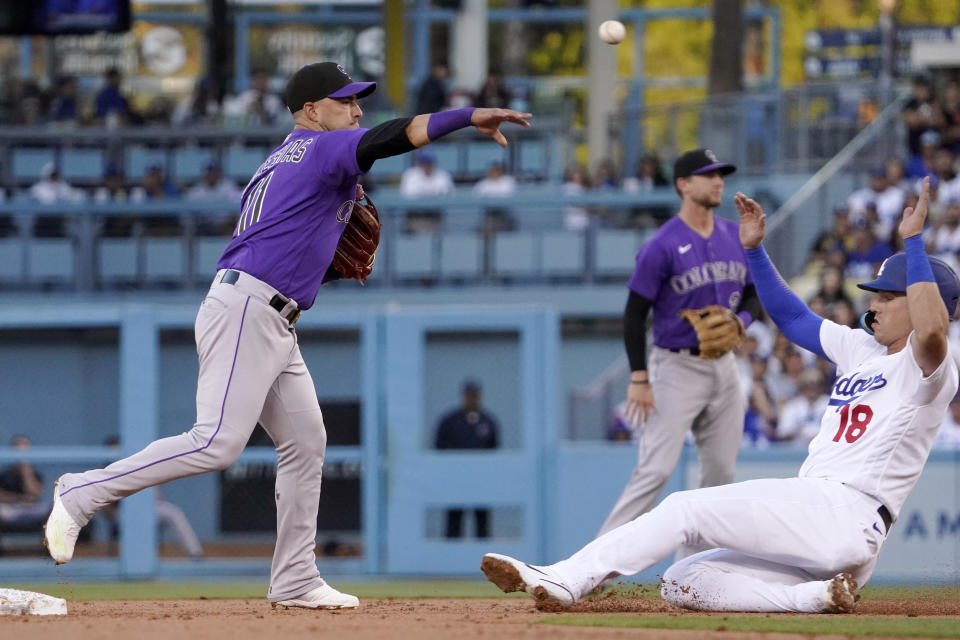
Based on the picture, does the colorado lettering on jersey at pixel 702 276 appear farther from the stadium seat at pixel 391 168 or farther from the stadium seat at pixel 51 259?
the stadium seat at pixel 51 259

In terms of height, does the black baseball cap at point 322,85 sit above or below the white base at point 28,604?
above

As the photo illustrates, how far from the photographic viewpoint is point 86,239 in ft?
50.1

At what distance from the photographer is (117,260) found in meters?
15.3

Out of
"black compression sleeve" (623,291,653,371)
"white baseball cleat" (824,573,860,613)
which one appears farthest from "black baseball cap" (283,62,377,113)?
"white baseball cleat" (824,573,860,613)

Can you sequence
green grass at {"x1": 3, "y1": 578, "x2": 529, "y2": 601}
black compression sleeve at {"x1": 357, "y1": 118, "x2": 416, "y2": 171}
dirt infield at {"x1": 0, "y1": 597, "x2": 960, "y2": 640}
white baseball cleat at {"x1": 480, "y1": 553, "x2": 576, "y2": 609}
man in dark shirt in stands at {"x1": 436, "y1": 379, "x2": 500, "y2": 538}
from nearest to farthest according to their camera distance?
dirt infield at {"x1": 0, "y1": 597, "x2": 960, "y2": 640}, white baseball cleat at {"x1": 480, "y1": 553, "x2": 576, "y2": 609}, black compression sleeve at {"x1": 357, "y1": 118, "x2": 416, "y2": 171}, green grass at {"x1": 3, "y1": 578, "x2": 529, "y2": 601}, man in dark shirt in stands at {"x1": 436, "y1": 379, "x2": 500, "y2": 538}

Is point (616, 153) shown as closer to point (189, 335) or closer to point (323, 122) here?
point (189, 335)

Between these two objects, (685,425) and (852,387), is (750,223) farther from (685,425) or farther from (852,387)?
(685,425)

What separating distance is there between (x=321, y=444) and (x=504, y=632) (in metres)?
1.43

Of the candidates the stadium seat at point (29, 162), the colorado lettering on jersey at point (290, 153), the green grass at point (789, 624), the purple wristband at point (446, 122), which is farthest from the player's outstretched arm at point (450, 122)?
the stadium seat at point (29, 162)

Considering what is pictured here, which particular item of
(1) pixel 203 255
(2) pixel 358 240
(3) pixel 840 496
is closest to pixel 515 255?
(1) pixel 203 255

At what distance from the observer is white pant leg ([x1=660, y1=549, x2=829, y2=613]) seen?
18.0 ft

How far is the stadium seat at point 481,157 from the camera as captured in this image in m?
16.6

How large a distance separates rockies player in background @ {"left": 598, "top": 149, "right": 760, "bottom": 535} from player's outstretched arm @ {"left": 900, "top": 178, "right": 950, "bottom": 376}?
7.39 feet

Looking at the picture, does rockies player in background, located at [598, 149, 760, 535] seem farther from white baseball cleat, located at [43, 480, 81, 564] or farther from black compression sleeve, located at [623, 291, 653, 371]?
white baseball cleat, located at [43, 480, 81, 564]
